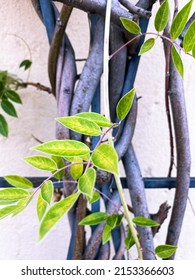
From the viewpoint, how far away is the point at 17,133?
659mm

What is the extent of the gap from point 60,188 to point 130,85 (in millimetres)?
169

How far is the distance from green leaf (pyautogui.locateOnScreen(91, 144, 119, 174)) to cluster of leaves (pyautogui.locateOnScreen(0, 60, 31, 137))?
1.05ft

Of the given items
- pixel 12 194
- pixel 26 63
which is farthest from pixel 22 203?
pixel 26 63

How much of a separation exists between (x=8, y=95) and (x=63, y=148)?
13.3 inches

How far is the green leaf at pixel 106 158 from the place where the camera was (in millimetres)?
268

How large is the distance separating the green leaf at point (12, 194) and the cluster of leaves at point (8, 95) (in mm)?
260

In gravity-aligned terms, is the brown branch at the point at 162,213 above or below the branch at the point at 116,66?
below

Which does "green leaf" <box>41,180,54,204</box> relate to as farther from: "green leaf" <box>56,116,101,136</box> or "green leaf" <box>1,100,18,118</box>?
"green leaf" <box>1,100,18,118</box>

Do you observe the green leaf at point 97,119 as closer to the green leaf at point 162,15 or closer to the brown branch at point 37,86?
the green leaf at point 162,15

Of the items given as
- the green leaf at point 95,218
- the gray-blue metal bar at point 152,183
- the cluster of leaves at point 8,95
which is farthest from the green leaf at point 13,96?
the green leaf at point 95,218

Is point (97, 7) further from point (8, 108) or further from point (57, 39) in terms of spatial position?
point (8, 108)

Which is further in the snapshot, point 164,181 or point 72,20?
point 72,20
